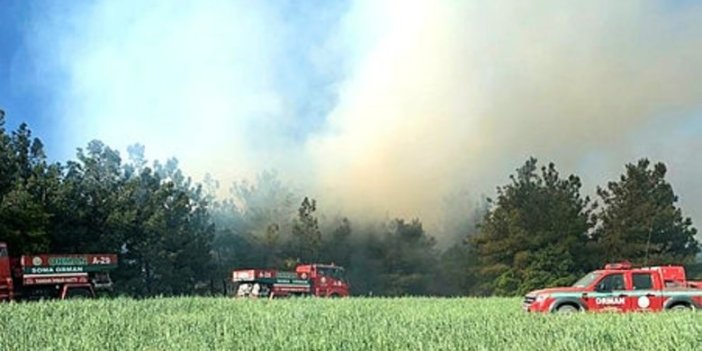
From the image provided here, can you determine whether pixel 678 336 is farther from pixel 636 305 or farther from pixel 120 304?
pixel 120 304

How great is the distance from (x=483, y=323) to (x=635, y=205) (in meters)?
49.5

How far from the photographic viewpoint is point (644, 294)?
2439 centimetres

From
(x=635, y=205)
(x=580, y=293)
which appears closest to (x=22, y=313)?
(x=580, y=293)

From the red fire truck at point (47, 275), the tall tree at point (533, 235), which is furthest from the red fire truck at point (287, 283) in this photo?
the tall tree at point (533, 235)

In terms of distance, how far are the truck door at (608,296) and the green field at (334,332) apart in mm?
4754

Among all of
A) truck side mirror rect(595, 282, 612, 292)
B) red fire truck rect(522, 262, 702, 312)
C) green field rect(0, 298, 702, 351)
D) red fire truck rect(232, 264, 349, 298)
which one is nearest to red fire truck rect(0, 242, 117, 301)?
red fire truck rect(232, 264, 349, 298)

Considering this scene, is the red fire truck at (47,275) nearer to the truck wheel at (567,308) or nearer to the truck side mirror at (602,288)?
the truck wheel at (567,308)

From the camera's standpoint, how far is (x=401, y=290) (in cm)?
7019

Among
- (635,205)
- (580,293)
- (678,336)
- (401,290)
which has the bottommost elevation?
(678,336)

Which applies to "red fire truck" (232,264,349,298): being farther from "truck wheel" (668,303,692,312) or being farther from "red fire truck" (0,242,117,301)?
"truck wheel" (668,303,692,312)

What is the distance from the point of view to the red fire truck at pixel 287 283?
4363cm

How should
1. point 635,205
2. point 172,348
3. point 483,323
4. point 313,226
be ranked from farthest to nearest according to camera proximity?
1. point 313,226
2. point 635,205
3. point 483,323
4. point 172,348

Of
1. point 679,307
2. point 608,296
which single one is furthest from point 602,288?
point 679,307

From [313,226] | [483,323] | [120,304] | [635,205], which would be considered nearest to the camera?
[483,323]
